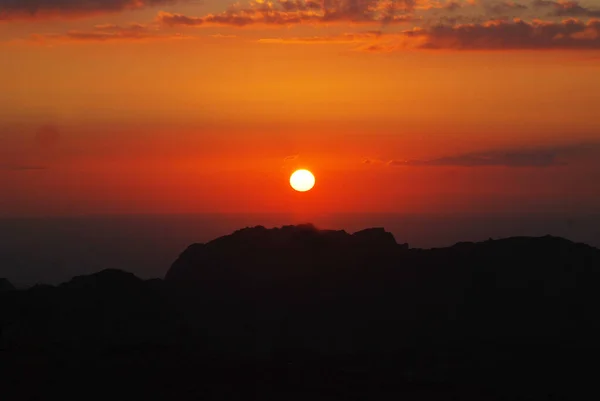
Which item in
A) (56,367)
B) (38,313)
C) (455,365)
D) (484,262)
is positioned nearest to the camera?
(56,367)

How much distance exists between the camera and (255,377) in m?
22.5

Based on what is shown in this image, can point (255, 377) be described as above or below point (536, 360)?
below

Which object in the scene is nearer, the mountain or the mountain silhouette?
the mountain silhouette

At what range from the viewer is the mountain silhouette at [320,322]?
2242 cm

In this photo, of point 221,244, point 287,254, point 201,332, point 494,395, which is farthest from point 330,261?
point 494,395

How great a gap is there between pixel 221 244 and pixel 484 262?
23434mm

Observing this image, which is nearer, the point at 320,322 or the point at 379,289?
the point at 320,322

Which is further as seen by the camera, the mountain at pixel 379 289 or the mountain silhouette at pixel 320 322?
the mountain at pixel 379 289

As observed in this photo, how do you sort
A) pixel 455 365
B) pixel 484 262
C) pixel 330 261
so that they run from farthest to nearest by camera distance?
1. pixel 330 261
2. pixel 484 262
3. pixel 455 365

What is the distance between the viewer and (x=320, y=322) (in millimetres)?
61875

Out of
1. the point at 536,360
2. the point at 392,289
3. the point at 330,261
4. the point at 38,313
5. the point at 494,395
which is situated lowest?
the point at 494,395

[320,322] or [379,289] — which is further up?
[379,289]

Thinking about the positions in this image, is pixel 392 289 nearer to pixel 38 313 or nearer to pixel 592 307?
pixel 592 307

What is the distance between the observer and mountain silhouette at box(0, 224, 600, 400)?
73.6ft
